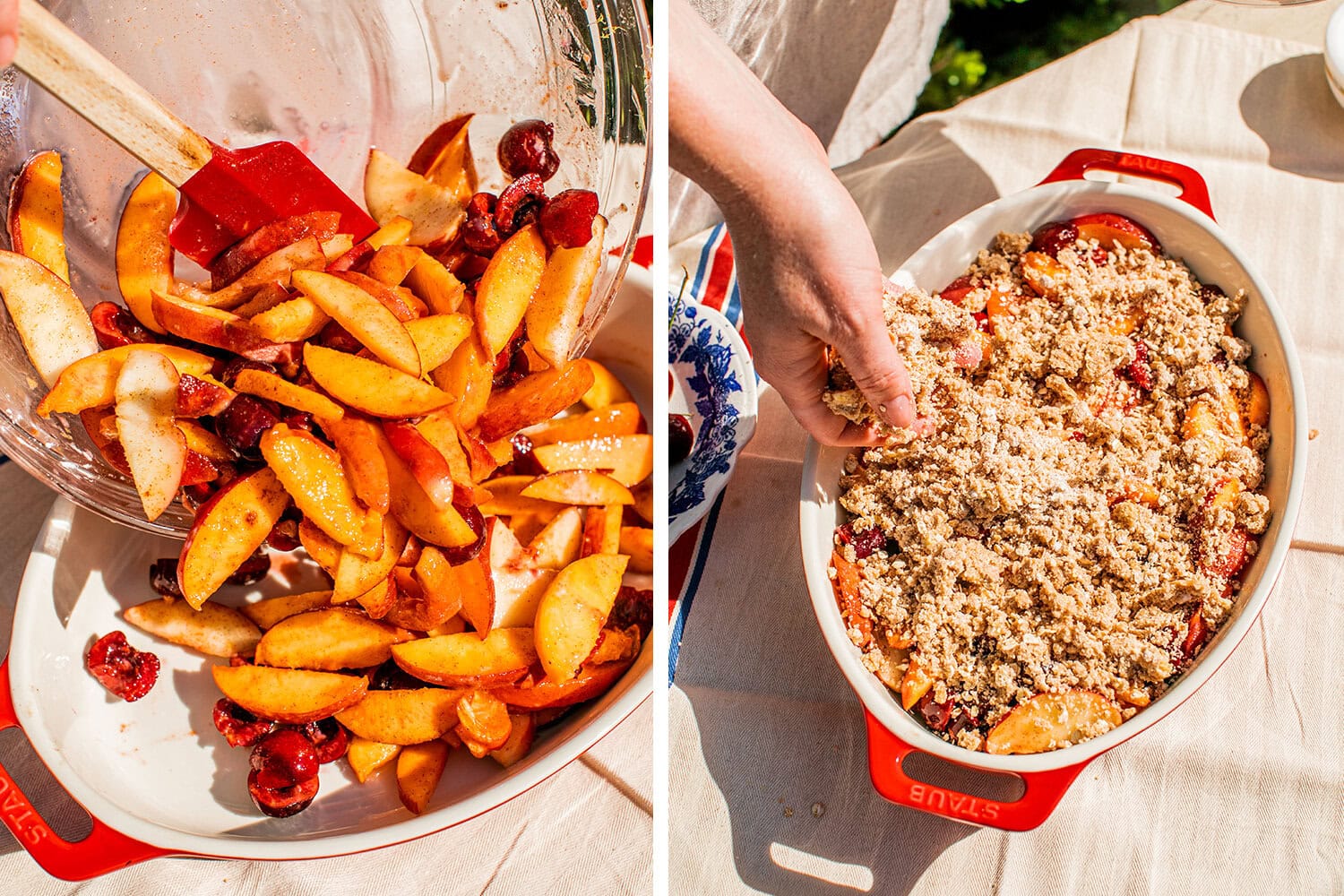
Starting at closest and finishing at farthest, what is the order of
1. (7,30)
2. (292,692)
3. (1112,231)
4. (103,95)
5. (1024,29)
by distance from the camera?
(7,30) < (103,95) < (292,692) < (1112,231) < (1024,29)

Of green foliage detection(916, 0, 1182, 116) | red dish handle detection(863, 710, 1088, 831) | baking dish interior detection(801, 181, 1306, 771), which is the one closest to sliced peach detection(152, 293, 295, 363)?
baking dish interior detection(801, 181, 1306, 771)

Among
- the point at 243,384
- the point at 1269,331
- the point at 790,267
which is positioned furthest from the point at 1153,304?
the point at 243,384

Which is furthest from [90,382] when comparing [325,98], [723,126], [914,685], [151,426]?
[914,685]

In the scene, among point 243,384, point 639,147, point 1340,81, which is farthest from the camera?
point 1340,81

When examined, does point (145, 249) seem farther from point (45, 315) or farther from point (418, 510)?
point (418, 510)

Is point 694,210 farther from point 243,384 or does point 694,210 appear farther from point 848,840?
point 848,840

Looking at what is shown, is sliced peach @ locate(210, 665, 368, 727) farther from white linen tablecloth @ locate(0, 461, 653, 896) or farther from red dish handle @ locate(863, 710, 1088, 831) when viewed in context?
red dish handle @ locate(863, 710, 1088, 831)

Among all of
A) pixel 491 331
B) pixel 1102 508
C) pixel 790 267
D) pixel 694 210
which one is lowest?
pixel 1102 508

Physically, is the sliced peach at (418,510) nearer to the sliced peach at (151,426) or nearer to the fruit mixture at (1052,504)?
the sliced peach at (151,426)
